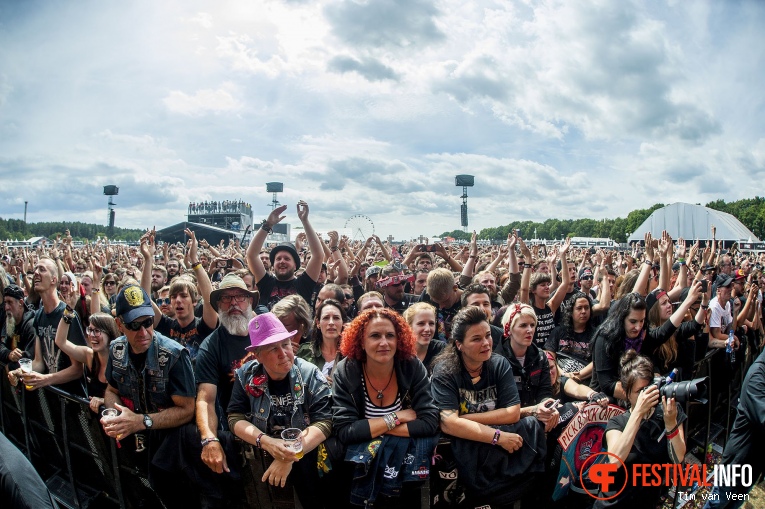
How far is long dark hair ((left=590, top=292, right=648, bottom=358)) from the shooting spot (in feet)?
13.4

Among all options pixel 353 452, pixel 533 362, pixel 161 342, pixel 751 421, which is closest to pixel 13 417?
pixel 161 342

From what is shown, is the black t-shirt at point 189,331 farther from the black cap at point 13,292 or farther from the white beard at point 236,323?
the black cap at point 13,292

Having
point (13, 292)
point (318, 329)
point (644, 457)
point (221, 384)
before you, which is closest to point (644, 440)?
point (644, 457)

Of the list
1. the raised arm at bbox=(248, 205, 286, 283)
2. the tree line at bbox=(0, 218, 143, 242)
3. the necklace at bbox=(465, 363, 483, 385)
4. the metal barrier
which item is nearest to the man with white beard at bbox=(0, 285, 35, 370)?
the metal barrier

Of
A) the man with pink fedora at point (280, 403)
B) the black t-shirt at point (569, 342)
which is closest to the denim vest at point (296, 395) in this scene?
the man with pink fedora at point (280, 403)

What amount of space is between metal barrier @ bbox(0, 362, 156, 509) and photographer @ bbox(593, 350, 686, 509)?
3.29 meters

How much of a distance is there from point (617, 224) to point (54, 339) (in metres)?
136

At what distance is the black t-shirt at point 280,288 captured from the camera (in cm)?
546

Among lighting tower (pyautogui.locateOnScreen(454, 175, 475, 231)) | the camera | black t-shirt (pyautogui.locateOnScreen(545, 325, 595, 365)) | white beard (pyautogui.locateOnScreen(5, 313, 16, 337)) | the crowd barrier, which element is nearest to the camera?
the camera

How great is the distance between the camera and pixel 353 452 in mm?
2795

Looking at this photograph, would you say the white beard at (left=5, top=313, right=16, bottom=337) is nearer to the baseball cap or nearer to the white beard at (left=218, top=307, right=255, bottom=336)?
the baseball cap

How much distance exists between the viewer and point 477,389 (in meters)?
3.23

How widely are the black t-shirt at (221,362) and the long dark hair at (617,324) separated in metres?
3.09

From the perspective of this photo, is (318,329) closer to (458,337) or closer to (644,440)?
(458,337)
